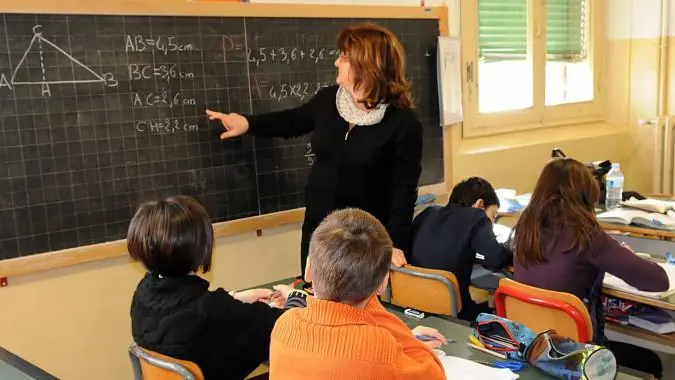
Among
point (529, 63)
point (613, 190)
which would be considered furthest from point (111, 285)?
point (529, 63)

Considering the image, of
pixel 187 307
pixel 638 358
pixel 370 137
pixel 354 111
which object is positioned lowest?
pixel 638 358

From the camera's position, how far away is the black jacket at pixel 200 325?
196cm

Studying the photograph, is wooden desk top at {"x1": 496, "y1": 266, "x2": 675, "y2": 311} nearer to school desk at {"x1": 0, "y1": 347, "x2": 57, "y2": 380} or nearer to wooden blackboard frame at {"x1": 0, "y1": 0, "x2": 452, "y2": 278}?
wooden blackboard frame at {"x1": 0, "y1": 0, "x2": 452, "y2": 278}

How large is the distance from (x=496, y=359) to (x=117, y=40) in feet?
6.55

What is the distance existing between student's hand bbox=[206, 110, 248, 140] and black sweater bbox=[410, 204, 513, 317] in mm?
894

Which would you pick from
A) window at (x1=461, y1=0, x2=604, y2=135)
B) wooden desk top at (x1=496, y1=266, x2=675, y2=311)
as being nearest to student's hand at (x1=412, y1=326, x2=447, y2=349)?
wooden desk top at (x1=496, y1=266, x2=675, y2=311)

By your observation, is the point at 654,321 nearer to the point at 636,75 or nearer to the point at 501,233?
the point at 501,233

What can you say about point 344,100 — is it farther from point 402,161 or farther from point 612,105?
point 612,105

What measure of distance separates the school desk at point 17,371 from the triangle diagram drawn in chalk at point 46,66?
1.21 meters

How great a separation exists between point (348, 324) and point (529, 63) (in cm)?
407

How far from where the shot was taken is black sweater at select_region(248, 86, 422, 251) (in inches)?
112

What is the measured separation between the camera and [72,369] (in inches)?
116

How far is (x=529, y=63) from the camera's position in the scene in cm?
510

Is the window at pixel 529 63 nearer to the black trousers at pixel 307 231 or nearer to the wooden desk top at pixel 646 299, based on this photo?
the black trousers at pixel 307 231
